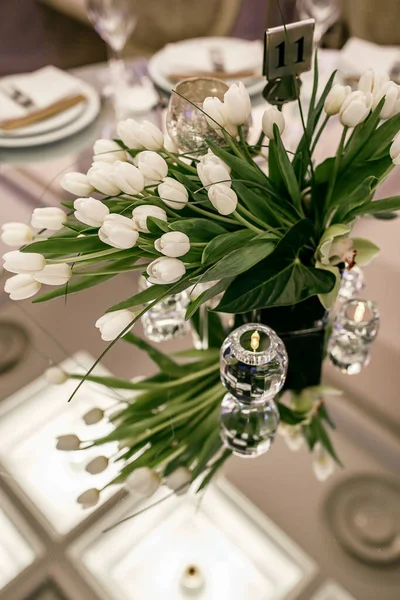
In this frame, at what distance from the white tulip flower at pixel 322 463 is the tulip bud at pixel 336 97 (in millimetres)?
380

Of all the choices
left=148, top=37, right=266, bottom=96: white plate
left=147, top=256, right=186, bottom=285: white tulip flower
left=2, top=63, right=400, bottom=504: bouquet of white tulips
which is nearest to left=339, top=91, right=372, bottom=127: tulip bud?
left=2, top=63, right=400, bottom=504: bouquet of white tulips

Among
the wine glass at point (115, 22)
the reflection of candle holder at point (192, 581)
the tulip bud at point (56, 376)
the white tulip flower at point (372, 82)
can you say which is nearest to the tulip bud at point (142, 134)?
the white tulip flower at point (372, 82)

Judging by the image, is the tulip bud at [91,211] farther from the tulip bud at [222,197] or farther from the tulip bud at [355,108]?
the tulip bud at [355,108]

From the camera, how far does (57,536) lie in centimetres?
60

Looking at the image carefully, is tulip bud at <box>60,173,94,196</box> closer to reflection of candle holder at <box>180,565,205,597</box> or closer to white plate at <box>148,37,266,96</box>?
reflection of candle holder at <box>180,565,205,597</box>

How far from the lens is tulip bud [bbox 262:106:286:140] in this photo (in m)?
0.55

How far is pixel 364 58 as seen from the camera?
1186 millimetres

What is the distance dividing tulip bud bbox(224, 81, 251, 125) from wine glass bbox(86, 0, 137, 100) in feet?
2.32

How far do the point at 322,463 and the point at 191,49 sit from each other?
0.98 metres

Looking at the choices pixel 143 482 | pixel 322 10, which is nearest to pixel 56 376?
pixel 143 482

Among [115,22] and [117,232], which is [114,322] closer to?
[117,232]

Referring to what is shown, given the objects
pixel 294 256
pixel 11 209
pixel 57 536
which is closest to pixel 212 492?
pixel 57 536

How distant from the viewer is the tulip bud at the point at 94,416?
688 millimetres

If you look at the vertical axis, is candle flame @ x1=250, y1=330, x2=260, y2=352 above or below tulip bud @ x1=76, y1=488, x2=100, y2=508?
above
